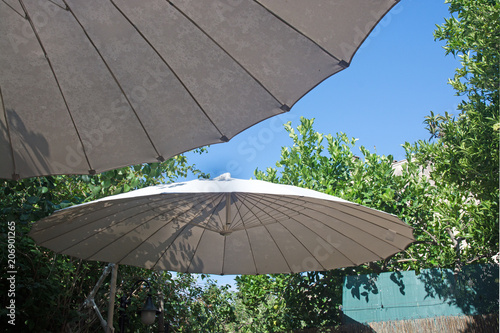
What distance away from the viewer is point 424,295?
26.4ft

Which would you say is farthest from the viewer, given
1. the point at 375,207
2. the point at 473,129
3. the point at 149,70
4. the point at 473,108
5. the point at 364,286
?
the point at 375,207

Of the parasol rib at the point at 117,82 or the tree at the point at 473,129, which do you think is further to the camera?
the tree at the point at 473,129

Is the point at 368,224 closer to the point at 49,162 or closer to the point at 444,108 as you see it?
the point at 49,162

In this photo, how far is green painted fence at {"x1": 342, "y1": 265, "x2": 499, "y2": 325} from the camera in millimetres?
7980

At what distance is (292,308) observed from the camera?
9.05 m

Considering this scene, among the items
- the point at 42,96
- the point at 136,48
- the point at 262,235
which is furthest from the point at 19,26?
the point at 262,235

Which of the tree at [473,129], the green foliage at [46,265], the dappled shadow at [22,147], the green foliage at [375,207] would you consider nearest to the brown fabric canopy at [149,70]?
the dappled shadow at [22,147]

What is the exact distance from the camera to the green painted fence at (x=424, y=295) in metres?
7.98

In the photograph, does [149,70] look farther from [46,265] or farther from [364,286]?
[364,286]

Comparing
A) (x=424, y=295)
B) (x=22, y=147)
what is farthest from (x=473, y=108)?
(x=22, y=147)

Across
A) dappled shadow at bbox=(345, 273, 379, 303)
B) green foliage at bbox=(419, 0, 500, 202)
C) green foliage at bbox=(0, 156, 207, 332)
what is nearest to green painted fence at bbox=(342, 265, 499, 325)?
dappled shadow at bbox=(345, 273, 379, 303)

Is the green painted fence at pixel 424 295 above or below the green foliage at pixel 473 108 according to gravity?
below

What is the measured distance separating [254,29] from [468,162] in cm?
696

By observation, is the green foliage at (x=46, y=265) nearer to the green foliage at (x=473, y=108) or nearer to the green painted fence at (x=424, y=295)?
the green painted fence at (x=424, y=295)
